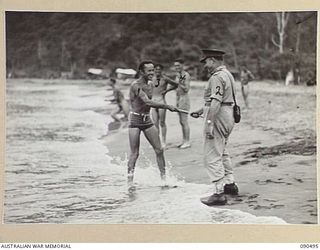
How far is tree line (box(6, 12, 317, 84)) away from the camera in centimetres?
294

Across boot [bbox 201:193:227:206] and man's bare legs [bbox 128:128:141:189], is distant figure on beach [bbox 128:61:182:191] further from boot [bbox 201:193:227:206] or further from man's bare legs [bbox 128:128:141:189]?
boot [bbox 201:193:227:206]

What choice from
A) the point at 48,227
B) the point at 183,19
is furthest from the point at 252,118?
the point at 48,227

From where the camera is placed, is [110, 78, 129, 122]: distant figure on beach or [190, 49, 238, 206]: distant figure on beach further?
[110, 78, 129, 122]: distant figure on beach

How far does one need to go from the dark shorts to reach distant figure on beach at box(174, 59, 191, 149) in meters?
0.13

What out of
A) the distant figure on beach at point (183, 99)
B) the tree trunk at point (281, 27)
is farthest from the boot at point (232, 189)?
the tree trunk at point (281, 27)

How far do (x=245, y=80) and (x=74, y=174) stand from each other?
0.76 m

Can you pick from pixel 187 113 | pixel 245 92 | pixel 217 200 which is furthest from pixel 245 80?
pixel 217 200

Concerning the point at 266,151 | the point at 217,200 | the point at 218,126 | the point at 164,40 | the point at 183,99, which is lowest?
the point at 217,200

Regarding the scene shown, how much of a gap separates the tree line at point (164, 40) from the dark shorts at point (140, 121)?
0.20 meters

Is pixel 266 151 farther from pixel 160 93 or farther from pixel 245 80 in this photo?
pixel 160 93

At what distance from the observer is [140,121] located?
2.96m

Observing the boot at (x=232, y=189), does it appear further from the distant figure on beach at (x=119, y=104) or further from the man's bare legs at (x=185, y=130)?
the distant figure on beach at (x=119, y=104)

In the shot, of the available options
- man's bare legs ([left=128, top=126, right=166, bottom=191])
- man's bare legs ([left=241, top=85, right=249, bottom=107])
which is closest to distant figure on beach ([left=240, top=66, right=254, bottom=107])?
man's bare legs ([left=241, top=85, right=249, bottom=107])

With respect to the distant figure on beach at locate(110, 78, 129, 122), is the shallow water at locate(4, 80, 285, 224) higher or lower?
lower
